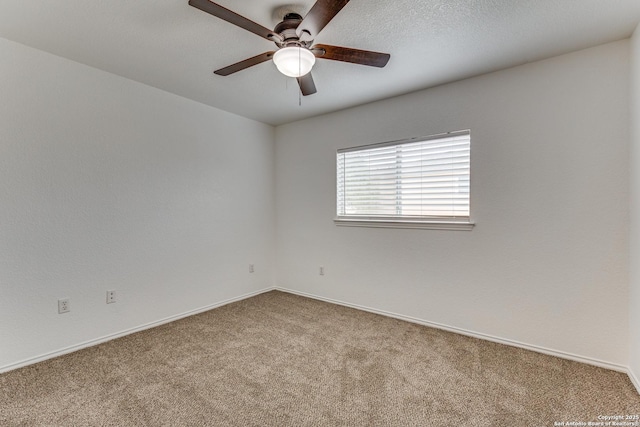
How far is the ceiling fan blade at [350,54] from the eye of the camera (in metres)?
1.73

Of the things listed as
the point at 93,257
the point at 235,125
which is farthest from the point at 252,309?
the point at 235,125

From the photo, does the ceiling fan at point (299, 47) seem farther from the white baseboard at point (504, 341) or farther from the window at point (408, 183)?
the white baseboard at point (504, 341)

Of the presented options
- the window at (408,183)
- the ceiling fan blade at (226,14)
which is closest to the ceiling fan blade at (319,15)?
the ceiling fan blade at (226,14)

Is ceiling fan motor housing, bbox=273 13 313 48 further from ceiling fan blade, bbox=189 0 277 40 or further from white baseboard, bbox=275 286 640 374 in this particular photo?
white baseboard, bbox=275 286 640 374

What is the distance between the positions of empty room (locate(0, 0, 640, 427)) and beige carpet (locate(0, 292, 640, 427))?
2cm

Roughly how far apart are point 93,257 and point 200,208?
3.62ft

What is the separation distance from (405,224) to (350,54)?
1809 millimetres

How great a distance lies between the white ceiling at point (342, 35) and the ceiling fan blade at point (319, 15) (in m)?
0.28

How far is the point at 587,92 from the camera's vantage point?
2172 mm

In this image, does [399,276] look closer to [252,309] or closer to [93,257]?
[252,309]

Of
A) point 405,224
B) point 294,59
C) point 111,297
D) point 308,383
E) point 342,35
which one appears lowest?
point 308,383

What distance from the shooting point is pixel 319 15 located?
1431 mm

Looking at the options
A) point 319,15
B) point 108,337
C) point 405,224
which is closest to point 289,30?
point 319,15

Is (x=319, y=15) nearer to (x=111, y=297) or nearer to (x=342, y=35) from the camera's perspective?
(x=342, y=35)
